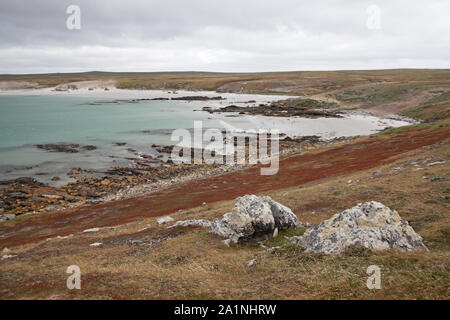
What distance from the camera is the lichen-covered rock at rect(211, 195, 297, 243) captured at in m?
16.4

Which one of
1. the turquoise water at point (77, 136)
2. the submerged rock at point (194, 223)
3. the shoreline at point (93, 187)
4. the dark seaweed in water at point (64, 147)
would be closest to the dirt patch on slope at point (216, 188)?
the shoreline at point (93, 187)

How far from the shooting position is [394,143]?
160ft

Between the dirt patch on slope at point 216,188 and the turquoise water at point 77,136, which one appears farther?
the turquoise water at point 77,136

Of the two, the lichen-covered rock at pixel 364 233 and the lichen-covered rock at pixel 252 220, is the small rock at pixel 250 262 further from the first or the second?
the lichen-covered rock at pixel 252 220

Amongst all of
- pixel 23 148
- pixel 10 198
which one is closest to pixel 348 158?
pixel 10 198

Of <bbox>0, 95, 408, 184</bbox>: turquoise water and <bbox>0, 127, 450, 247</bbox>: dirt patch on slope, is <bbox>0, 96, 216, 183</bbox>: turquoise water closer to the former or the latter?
<bbox>0, 95, 408, 184</bbox>: turquoise water

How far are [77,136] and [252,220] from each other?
226 feet

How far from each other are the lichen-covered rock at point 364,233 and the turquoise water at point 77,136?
40961 mm

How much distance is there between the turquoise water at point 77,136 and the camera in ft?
166

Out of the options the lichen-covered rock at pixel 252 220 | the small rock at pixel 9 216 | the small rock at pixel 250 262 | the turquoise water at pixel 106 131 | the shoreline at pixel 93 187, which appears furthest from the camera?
the turquoise water at pixel 106 131

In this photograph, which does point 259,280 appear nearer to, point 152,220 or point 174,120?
point 152,220

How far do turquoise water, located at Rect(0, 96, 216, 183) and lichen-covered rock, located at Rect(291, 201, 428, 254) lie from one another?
4096cm

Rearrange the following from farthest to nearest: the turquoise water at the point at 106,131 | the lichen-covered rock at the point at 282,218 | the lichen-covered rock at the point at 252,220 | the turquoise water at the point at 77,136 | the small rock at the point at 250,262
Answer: the turquoise water at the point at 106,131, the turquoise water at the point at 77,136, the lichen-covered rock at the point at 282,218, the lichen-covered rock at the point at 252,220, the small rock at the point at 250,262

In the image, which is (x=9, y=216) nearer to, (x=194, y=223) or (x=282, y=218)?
(x=194, y=223)
